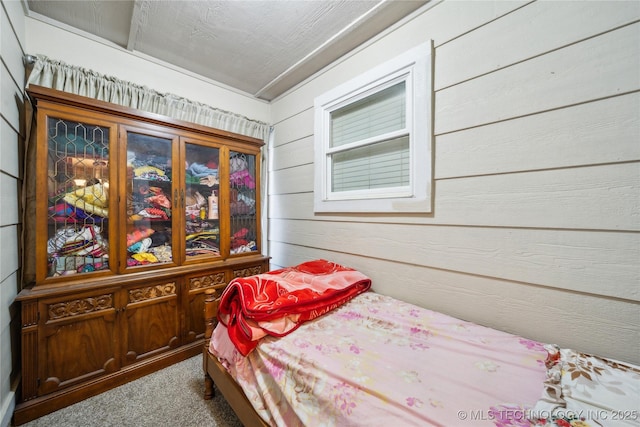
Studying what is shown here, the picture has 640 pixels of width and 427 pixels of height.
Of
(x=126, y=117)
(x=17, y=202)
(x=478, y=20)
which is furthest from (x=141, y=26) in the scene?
(x=478, y=20)

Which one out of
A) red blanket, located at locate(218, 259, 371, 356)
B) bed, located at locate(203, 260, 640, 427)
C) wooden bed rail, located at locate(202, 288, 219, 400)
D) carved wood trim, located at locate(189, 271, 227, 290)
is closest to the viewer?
bed, located at locate(203, 260, 640, 427)

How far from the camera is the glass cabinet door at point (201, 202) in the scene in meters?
1.94

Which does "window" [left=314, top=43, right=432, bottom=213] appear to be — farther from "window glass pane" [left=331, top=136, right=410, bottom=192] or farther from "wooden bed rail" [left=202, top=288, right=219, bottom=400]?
"wooden bed rail" [left=202, top=288, right=219, bottom=400]

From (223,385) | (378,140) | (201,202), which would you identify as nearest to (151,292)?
(201,202)

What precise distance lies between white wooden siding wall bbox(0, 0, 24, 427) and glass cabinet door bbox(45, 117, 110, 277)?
14cm

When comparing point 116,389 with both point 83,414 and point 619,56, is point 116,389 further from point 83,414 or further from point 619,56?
point 619,56

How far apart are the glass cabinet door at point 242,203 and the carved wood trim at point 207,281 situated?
25 centimetres

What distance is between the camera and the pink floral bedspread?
0.68 meters

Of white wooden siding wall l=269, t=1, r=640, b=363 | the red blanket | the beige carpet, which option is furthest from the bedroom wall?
white wooden siding wall l=269, t=1, r=640, b=363

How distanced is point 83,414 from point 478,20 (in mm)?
3082

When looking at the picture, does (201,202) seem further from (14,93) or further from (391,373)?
(391,373)

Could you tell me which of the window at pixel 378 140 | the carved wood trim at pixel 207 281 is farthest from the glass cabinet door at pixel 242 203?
the window at pixel 378 140

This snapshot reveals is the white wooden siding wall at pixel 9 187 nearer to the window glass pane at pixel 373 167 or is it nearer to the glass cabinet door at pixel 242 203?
the glass cabinet door at pixel 242 203

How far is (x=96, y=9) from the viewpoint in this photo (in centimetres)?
153
